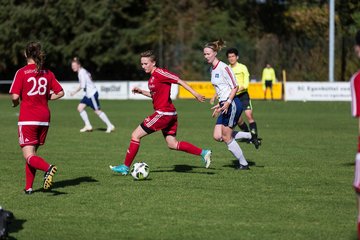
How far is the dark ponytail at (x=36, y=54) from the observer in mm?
8875

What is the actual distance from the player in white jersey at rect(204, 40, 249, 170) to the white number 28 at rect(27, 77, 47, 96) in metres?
2.82

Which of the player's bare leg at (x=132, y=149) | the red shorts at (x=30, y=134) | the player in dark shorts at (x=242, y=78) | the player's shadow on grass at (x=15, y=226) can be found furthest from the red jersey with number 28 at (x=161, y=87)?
Answer: the player's shadow on grass at (x=15, y=226)

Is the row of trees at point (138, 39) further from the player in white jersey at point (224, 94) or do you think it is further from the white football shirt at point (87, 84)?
the player in white jersey at point (224, 94)

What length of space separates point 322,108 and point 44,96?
76.2 feet

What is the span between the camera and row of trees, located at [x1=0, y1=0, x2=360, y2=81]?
4606 cm

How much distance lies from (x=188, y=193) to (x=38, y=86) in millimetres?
2342

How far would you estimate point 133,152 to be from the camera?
10750mm

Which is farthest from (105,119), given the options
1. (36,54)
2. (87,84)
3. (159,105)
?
(36,54)

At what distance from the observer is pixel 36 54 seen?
29.1ft

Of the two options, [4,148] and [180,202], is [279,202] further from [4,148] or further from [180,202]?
[4,148]

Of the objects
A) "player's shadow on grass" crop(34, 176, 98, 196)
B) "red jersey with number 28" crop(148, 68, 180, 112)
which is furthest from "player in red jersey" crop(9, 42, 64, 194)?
"red jersey with number 28" crop(148, 68, 180, 112)

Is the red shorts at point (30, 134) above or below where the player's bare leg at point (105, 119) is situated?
above

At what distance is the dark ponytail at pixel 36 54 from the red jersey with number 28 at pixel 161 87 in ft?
7.29

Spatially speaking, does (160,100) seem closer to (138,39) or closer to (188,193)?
(188,193)
